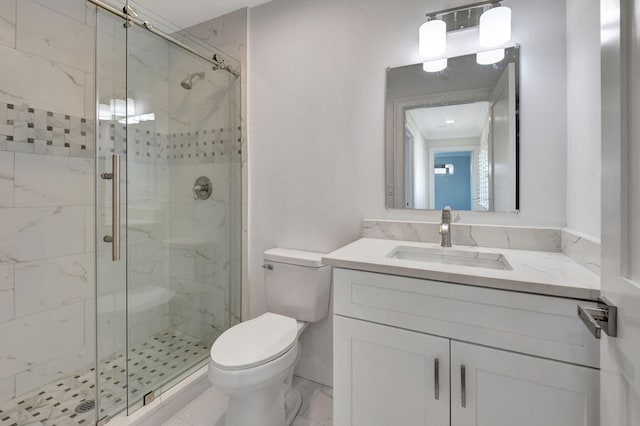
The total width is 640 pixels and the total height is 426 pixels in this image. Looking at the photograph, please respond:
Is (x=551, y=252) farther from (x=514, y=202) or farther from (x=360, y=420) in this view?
(x=360, y=420)

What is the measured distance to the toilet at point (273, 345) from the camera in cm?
114

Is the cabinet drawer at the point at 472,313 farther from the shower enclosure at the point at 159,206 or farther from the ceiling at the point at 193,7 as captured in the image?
the ceiling at the point at 193,7

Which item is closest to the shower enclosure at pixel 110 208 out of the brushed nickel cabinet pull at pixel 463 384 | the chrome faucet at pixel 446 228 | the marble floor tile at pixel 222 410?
the marble floor tile at pixel 222 410

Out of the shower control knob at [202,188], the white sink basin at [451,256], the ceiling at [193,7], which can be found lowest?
the white sink basin at [451,256]

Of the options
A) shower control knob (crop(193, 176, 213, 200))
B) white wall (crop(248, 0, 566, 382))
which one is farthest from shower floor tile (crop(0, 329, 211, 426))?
shower control knob (crop(193, 176, 213, 200))

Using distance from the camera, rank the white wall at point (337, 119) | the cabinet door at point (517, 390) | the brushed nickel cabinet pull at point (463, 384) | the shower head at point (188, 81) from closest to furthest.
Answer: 1. the cabinet door at point (517, 390)
2. the brushed nickel cabinet pull at point (463, 384)
3. the white wall at point (337, 119)
4. the shower head at point (188, 81)

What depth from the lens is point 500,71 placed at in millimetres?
1322

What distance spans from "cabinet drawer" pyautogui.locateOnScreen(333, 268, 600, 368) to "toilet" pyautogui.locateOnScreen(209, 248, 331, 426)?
0.40 metres

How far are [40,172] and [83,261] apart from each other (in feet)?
1.86

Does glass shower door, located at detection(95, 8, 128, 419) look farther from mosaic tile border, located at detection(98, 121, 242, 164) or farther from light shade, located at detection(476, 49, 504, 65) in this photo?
light shade, located at detection(476, 49, 504, 65)

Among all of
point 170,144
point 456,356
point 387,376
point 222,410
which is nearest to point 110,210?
point 170,144

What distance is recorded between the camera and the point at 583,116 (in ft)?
3.48

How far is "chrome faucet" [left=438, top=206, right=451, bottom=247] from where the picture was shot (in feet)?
4.23

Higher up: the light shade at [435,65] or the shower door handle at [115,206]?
the light shade at [435,65]
